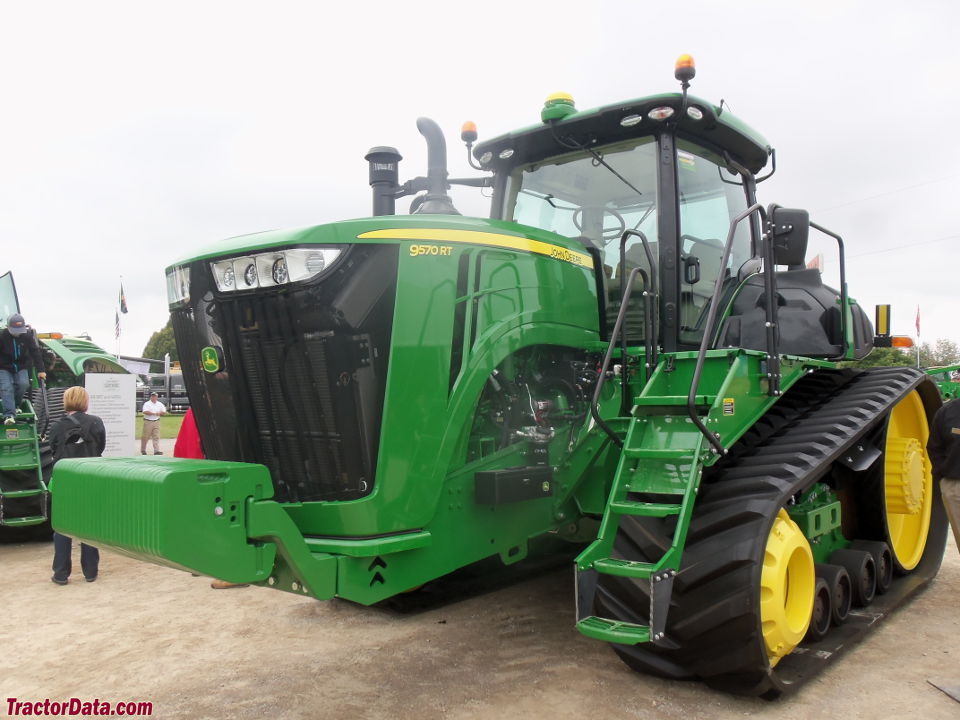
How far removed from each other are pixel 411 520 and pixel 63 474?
141 cm

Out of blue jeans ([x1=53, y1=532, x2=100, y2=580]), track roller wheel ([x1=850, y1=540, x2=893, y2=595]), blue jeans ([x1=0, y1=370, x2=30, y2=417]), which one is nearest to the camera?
track roller wheel ([x1=850, y1=540, x2=893, y2=595])

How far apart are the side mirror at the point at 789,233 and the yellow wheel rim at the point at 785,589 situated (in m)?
1.21

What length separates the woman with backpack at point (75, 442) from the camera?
611cm

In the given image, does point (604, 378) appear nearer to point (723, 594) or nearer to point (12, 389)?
point (723, 594)

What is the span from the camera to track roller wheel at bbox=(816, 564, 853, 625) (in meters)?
4.25

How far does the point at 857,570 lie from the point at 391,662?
2.63 meters

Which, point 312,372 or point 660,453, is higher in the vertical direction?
point 312,372

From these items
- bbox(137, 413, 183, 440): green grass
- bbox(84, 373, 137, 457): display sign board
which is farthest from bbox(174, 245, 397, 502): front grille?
bbox(137, 413, 183, 440): green grass

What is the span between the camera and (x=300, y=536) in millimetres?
3109

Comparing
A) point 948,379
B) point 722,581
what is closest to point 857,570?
point 722,581

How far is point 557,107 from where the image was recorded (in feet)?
14.6

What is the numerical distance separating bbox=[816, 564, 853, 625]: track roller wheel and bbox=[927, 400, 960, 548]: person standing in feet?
2.23

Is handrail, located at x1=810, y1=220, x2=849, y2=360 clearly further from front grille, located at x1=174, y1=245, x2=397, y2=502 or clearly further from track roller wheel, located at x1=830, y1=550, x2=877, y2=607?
front grille, located at x1=174, y1=245, x2=397, y2=502

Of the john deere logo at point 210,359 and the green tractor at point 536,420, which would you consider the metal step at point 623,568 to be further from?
the john deere logo at point 210,359
